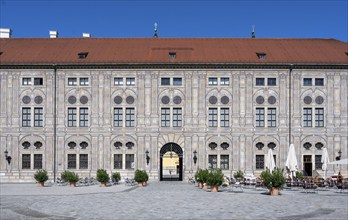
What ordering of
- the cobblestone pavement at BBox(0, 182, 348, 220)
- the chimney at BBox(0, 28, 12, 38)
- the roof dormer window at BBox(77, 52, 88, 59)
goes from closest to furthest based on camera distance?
the cobblestone pavement at BBox(0, 182, 348, 220)
the roof dormer window at BBox(77, 52, 88, 59)
the chimney at BBox(0, 28, 12, 38)

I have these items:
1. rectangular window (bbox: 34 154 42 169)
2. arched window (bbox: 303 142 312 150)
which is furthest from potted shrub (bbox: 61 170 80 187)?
arched window (bbox: 303 142 312 150)

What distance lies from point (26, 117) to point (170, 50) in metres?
14.5

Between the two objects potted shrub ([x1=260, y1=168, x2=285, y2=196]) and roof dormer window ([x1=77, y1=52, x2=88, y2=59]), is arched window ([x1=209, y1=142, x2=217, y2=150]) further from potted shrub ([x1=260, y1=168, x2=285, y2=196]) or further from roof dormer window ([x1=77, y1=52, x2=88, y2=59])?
potted shrub ([x1=260, y1=168, x2=285, y2=196])

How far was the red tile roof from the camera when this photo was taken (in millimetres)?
51531

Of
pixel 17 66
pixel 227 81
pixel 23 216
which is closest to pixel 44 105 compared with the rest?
pixel 17 66

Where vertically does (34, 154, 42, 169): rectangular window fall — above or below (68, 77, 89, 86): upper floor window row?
below

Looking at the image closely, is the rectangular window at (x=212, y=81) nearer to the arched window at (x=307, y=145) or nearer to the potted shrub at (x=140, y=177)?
the arched window at (x=307, y=145)

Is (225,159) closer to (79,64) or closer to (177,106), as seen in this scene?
(177,106)

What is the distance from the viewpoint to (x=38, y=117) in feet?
169

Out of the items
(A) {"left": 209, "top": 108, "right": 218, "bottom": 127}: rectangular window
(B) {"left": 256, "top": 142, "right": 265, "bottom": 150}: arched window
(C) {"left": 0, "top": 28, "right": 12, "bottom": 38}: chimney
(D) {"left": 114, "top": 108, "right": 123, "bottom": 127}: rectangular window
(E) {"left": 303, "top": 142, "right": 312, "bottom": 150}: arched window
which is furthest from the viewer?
(C) {"left": 0, "top": 28, "right": 12, "bottom": 38}: chimney

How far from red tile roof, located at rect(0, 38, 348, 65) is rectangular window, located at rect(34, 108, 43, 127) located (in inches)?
170

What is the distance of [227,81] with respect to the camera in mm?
51688

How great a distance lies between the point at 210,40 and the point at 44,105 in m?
17.7

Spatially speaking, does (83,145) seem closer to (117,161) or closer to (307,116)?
(117,161)
